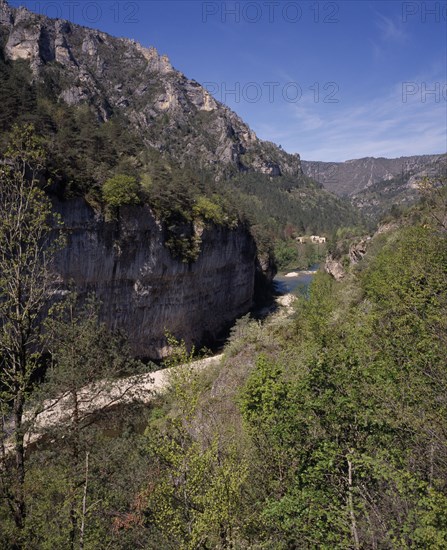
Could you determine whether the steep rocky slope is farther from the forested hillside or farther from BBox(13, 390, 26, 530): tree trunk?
BBox(13, 390, 26, 530): tree trunk

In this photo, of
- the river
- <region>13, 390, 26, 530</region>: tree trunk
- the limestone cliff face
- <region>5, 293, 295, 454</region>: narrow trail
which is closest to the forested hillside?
<region>13, 390, 26, 530</region>: tree trunk

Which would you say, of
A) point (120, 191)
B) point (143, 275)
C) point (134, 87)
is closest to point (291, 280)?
point (143, 275)

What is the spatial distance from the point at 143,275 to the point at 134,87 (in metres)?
121

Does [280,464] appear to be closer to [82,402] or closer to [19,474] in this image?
[82,402]

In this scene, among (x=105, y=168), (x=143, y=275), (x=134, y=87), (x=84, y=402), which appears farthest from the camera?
(x=134, y=87)

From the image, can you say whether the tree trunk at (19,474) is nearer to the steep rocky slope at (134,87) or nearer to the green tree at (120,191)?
the green tree at (120,191)

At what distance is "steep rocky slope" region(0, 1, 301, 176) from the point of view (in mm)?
95750

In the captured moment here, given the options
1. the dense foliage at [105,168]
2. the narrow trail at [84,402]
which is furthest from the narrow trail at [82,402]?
the dense foliage at [105,168]

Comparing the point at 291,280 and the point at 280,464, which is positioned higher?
the point at 291,280

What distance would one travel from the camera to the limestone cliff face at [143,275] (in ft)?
91.1

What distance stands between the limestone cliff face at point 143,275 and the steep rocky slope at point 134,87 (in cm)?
6634

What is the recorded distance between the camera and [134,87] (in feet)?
429

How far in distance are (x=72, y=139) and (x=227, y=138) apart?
129379mm

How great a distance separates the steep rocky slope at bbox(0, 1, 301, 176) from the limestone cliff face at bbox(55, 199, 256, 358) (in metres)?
66.3
